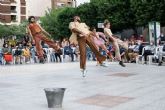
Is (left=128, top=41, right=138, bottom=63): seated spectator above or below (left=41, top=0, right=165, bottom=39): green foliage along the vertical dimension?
below

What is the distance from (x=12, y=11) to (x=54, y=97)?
86.8 m

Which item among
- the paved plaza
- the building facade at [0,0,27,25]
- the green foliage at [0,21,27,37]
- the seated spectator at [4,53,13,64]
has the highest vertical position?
the building facade at [0,0,27,25]

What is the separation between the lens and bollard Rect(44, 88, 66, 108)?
26.6ft

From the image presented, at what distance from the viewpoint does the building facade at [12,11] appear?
292 ft

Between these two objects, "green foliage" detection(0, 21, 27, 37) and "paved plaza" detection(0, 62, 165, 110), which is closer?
"paved plaza" detection(0, 62, 165, 110)

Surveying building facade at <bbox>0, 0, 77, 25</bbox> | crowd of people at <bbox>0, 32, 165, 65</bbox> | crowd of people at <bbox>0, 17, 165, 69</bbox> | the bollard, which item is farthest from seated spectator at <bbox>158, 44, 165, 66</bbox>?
building facade at <bbox>0, 0, 77, 25</bbox>

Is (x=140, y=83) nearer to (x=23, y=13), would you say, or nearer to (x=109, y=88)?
(x=109, y=88)

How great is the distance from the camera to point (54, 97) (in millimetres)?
8172

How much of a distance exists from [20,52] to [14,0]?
69.3 metres

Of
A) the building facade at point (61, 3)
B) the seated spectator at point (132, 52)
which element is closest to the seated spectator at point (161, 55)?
the seated spectator at point (132, 52)

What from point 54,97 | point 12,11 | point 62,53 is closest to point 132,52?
point 62,53

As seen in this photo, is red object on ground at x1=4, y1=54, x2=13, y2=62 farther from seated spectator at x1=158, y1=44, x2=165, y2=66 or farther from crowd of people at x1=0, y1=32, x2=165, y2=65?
seated spectator at x1=158, y1=44, x2=165, y2=66

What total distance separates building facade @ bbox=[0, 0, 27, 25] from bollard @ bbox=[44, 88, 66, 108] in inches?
3197

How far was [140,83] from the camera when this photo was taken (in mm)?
Result: 12023
